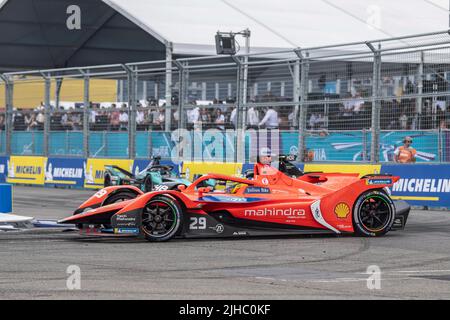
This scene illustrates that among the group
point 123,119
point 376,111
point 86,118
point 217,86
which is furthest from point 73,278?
point 86,118

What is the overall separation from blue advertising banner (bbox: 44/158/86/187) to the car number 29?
526 inches

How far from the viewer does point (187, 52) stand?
27.9m

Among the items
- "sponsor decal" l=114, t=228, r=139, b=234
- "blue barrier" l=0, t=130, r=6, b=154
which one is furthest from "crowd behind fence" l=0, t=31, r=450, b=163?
"sponsor decal" l=114, t=228, r=139, b=234

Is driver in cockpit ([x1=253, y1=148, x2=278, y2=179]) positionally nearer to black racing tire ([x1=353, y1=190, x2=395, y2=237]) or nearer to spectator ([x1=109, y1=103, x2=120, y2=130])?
black racing tire ([x1=353, y1=190, x2=395, y2=237])

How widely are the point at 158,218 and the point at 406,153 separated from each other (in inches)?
290

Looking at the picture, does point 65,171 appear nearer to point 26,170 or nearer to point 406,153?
point 26,170

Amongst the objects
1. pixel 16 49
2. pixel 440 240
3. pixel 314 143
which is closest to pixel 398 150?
pixel 314 143

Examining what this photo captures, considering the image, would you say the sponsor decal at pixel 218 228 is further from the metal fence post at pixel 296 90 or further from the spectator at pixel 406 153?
the metal fence post at pixel 296 90

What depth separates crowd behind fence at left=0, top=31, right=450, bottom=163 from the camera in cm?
1723

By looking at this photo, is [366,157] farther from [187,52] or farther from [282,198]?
[187,52]

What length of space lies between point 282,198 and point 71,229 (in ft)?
9.34

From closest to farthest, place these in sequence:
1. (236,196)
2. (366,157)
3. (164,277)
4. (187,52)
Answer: (164,277), (236,196), (366,157), (187,52)

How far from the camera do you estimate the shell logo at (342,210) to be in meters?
12.2

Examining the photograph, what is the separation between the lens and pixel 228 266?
31.2ft
